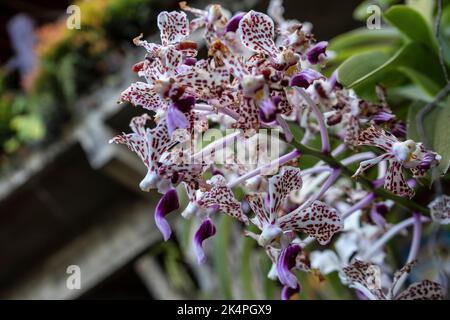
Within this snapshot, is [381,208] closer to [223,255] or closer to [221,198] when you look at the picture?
[221,198]

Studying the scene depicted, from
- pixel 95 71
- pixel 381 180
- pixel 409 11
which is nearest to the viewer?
pixel 381 180

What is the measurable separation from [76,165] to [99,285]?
39 centimetres

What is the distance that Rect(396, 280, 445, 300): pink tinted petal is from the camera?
1.62ft

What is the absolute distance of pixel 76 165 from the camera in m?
1.70

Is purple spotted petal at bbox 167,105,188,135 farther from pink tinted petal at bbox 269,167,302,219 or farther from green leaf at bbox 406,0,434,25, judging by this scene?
green leaf at bbox 406,0,434,25

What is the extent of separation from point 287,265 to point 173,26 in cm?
20

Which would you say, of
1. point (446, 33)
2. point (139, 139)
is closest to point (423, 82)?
point (446, 33)

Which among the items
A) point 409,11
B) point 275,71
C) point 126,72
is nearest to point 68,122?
point 126,72

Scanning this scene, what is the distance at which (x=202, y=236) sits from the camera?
0.43m

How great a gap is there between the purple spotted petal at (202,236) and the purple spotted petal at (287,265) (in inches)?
2.2

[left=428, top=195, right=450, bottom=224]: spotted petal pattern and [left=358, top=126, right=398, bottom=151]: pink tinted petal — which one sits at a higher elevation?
[left=358, top=126, right=398, bottom=151]: pink tinted petal

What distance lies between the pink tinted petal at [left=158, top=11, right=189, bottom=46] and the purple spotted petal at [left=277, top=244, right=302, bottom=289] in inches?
7.2

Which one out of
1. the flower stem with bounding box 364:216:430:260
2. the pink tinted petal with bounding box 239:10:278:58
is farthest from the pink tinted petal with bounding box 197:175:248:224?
the flower stem with bounding box 364:216:430:260

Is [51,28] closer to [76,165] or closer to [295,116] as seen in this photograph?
[76,165]
